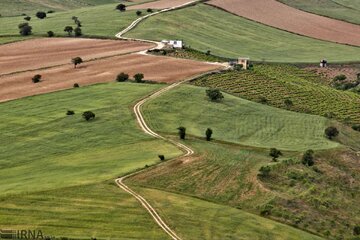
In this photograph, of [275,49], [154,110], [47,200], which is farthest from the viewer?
[275,49]

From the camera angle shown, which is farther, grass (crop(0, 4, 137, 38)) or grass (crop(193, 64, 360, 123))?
grass (crop(0, 4, 137, 38))

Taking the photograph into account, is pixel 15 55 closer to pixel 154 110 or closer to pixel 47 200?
pixel 154 110

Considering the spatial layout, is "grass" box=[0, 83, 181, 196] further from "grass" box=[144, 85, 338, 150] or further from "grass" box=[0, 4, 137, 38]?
"grass" box=[0, 4, 137, 38]

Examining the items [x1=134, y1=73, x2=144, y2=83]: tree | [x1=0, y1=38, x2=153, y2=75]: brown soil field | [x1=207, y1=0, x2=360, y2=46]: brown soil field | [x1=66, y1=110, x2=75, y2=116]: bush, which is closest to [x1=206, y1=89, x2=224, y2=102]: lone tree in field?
[x1=134, y1=73, x2=144, y2=83]: tree

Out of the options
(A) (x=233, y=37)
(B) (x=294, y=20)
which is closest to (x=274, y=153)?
(A) (x=233, y=37)

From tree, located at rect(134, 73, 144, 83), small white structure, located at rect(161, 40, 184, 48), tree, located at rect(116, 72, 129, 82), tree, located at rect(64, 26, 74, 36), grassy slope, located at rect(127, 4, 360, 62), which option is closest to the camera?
tree, located at rect(134, 73, 144, 83)

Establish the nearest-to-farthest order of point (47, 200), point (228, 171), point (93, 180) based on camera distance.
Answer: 1. point (47, 200)
2. point (93, 180)
3. point (228, 171)

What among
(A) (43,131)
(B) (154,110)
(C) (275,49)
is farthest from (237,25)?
(A) (43,131)
